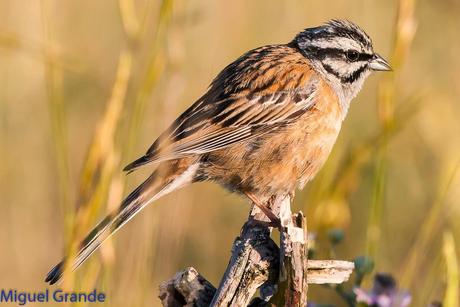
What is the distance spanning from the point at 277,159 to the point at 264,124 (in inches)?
9.9

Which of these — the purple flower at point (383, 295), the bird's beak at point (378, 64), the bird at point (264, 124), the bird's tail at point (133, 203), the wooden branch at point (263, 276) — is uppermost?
the bird's beak at point (378, 64)

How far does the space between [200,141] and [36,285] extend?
229cm

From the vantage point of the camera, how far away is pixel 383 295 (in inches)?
144

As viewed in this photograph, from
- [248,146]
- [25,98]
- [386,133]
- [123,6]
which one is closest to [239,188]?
[248,146]

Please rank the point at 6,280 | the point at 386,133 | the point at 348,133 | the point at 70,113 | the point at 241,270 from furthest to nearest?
the point at 70,113 < the point at 348,133 < the point at 6,280 < the point at 386,133 < the point at 241,270

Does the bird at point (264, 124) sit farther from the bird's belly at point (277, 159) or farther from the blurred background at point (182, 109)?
the blurred background at point (182, 109)

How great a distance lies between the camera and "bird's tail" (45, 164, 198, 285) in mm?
3949

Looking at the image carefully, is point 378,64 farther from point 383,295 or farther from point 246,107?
point 383,295

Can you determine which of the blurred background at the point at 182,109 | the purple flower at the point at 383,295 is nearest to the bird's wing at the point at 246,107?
the blurred background at the point at 182,109

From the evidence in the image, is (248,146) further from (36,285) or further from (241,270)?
(36,285)

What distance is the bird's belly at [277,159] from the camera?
491 centimetres

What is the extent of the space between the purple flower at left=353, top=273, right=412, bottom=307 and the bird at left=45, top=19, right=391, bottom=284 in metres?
1.00

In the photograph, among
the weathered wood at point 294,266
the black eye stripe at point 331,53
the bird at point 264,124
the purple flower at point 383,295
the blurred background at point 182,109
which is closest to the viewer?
the weathered wood at point 294,266

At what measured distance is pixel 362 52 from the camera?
5363 millimetres
